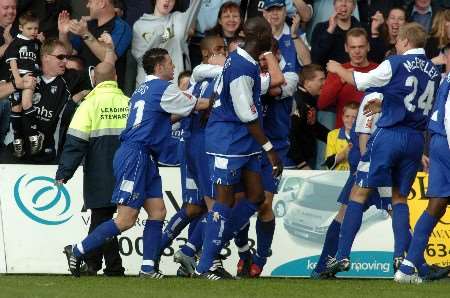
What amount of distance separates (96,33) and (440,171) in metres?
6.28

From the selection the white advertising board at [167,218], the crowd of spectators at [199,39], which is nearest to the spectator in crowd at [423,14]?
the crowd of spectators at [199,39]

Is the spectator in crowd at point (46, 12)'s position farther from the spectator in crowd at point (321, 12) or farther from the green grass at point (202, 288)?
the green grass at point (202, 288)

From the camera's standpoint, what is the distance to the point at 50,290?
12.8 metres

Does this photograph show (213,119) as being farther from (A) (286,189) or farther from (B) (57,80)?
(B) (57,80)

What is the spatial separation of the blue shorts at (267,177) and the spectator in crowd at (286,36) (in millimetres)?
1744

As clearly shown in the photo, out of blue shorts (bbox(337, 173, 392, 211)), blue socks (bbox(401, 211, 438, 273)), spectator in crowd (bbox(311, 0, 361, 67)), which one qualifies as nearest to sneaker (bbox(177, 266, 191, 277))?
blue shorts (bbox(337, 173, 392, 211))

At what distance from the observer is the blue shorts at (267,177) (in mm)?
14812

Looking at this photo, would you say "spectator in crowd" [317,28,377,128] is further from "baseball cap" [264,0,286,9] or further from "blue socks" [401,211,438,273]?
"blue socks" [401,211,438,273]

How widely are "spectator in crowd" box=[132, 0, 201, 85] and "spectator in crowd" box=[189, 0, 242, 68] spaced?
0.88 ft

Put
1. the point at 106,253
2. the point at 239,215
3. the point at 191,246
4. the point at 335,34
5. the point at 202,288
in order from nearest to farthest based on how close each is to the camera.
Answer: the point at 202,288, the point at 239,215, the point at 191,246, the point at 106,253, the point at 335,34

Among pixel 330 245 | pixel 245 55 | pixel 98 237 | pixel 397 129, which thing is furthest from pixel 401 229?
pixel 98 237

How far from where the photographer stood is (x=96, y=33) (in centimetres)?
1828

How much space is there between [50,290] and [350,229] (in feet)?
9.93

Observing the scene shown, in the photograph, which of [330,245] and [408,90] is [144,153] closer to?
[330,245]
